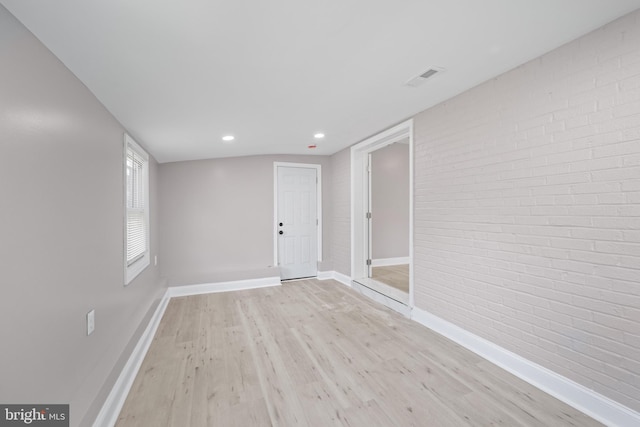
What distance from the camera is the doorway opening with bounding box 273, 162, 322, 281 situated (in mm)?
5070

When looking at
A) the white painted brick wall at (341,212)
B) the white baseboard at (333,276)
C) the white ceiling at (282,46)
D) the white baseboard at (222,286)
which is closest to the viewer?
the white ceiling at (282,46)

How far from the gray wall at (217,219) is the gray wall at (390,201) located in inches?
79.6

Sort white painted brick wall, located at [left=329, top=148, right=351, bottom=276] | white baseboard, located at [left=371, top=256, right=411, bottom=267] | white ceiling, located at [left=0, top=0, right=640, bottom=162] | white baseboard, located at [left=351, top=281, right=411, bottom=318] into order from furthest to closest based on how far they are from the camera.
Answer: white baseboard, located at [left=371, top=256, right=411, bottom=267] < white painted brick wall, located at [left=329, top=148, right=351, bottom=276] < white baseboard, located at [left=351, top=281, right=411, bottom=318] < white ceiling, located at [left=0, top=0, right=640, bottom=162]

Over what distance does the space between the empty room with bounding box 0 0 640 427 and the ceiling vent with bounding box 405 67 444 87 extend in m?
0.04

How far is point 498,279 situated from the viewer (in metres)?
2.30

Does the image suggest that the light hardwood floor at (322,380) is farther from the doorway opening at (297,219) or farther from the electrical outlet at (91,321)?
the doorway opening at (297,219)

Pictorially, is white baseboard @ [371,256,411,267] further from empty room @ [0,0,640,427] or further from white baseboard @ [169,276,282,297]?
empty room @ [0,0,640,427]

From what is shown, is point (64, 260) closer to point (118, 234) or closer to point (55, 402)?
point (55, 402)

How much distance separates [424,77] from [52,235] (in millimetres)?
2629

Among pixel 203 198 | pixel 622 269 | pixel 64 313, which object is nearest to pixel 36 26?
pixel 64 313

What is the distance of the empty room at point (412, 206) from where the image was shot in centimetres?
127

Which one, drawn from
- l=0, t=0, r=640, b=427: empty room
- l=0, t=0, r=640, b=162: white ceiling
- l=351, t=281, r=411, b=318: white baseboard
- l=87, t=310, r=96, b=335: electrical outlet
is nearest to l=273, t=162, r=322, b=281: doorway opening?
l=351, t=281, r=411, b=318: white baseboard

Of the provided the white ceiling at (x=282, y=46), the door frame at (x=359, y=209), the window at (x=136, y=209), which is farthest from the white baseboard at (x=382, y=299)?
the window at (x=136, y=209)

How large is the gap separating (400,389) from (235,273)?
3369 mm
